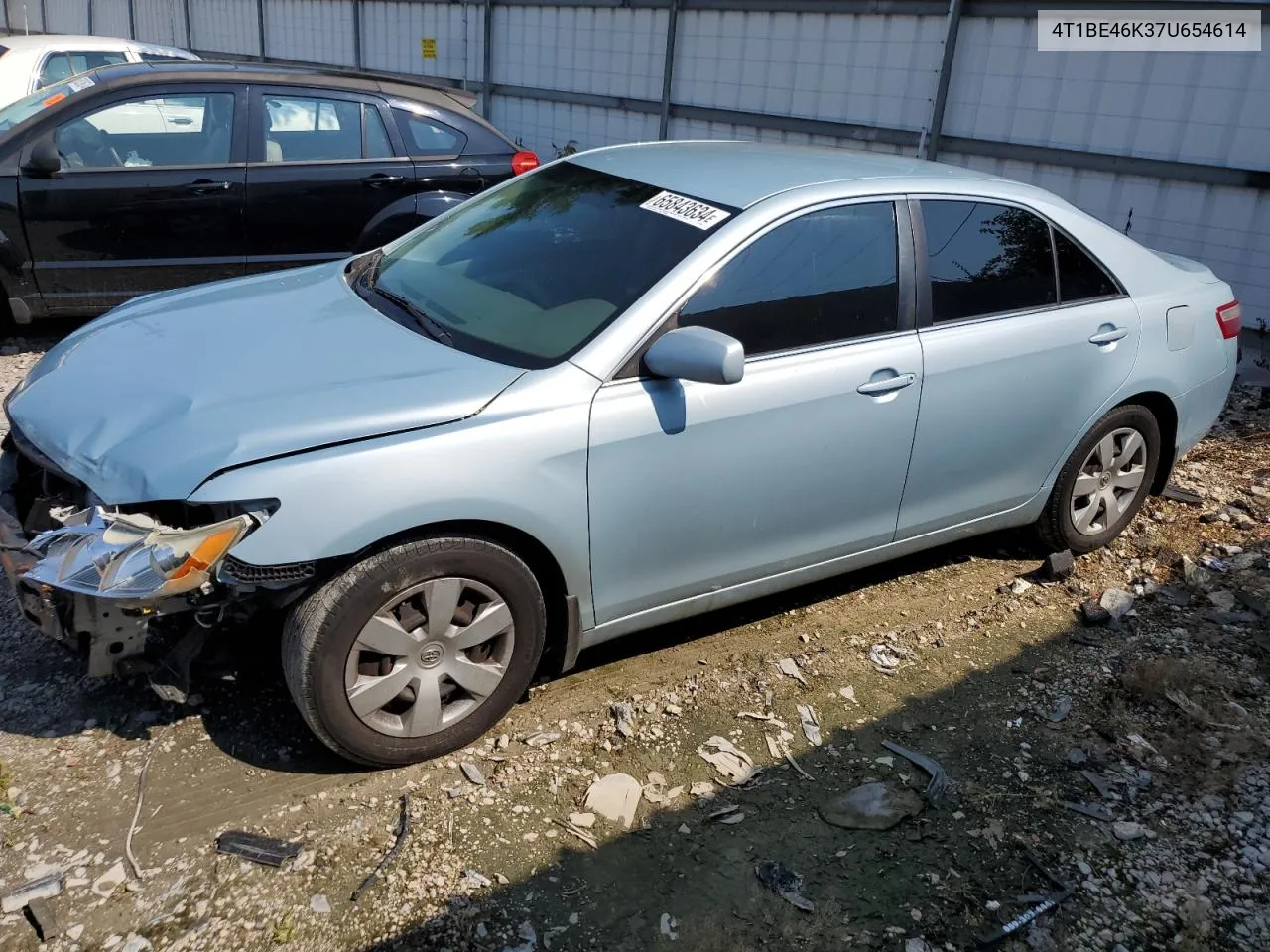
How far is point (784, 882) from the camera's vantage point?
2758 millimetres

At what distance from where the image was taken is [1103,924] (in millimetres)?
2689

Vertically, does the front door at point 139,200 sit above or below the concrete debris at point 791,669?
above

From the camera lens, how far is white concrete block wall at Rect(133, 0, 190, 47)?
19.2 meters

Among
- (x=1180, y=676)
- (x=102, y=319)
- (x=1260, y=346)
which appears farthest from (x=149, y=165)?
(x=1260, y=346)

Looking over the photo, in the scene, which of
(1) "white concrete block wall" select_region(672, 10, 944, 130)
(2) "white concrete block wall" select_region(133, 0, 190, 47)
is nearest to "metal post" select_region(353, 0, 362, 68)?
(2) "white concrete block wall" select_region(133, 0, 190, 47)

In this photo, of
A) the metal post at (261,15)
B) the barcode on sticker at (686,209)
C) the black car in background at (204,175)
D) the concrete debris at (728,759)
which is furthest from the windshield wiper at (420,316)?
the metal post at (261,15)

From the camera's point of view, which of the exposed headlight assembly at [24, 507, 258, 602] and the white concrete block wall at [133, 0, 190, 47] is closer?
the exposed headlight assembly at [24, 507, 258, 602]

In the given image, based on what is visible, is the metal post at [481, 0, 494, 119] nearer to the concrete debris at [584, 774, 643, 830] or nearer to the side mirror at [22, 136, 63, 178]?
the side mirror at [22, 136, 63, 178]

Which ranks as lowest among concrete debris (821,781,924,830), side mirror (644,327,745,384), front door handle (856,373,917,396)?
concrete debris (821,781,924,830)

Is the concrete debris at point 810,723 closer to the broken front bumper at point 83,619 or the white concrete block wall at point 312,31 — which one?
the broken front bumper at point 83,619

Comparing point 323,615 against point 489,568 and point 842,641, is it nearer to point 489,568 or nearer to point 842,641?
point 489,568

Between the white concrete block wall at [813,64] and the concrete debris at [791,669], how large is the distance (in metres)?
6.37

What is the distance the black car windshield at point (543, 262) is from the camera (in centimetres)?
317

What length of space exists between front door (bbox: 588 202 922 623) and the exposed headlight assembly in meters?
1.04
